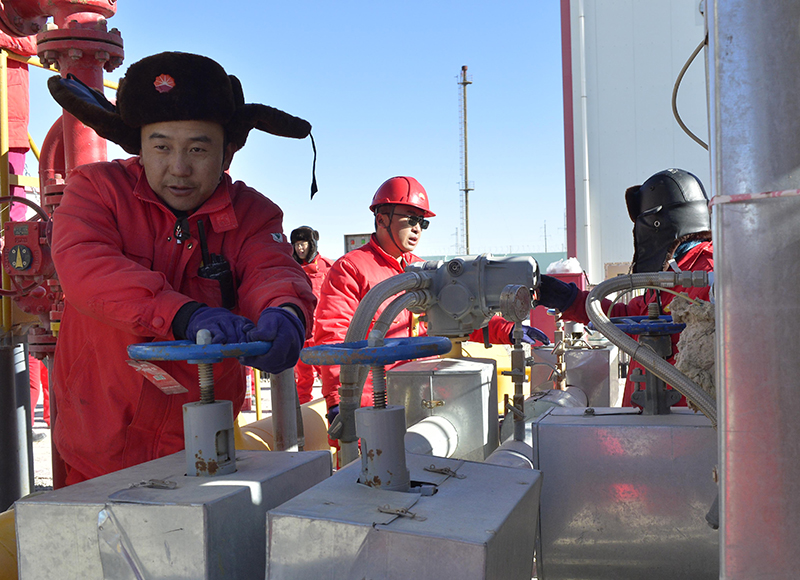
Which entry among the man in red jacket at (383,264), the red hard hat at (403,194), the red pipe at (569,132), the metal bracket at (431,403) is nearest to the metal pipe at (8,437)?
the man in red jacket at (383,264)

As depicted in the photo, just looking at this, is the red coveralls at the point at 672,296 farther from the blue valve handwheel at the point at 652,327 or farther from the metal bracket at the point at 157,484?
the metal bracket at the point at 157,484

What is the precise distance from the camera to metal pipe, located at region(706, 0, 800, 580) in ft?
2.78

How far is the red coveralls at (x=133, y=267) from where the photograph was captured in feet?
5.25

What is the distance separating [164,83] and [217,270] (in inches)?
18.4

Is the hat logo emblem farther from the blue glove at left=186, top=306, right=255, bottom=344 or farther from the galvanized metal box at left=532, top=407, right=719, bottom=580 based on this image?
the galvanized metal box at left=532, top=407, right=719, bottom=580

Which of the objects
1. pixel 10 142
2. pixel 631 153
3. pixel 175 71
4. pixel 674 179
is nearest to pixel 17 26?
pixel 10 142

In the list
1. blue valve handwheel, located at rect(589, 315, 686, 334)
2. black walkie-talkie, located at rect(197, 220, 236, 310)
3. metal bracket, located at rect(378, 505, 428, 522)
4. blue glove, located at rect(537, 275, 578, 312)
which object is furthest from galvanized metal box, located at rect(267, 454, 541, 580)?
blue glove, located at rect(537, 275, 578, 312)

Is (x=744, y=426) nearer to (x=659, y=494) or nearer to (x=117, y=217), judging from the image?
(x=659, y=494)

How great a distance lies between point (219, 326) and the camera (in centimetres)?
131

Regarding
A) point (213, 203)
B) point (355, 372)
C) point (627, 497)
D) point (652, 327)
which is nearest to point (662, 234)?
point (652, 327)

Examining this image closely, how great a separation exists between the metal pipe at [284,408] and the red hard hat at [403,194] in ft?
6.47

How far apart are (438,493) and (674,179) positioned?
201cm

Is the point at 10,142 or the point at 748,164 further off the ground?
the point at 10,142

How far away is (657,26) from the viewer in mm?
8508
